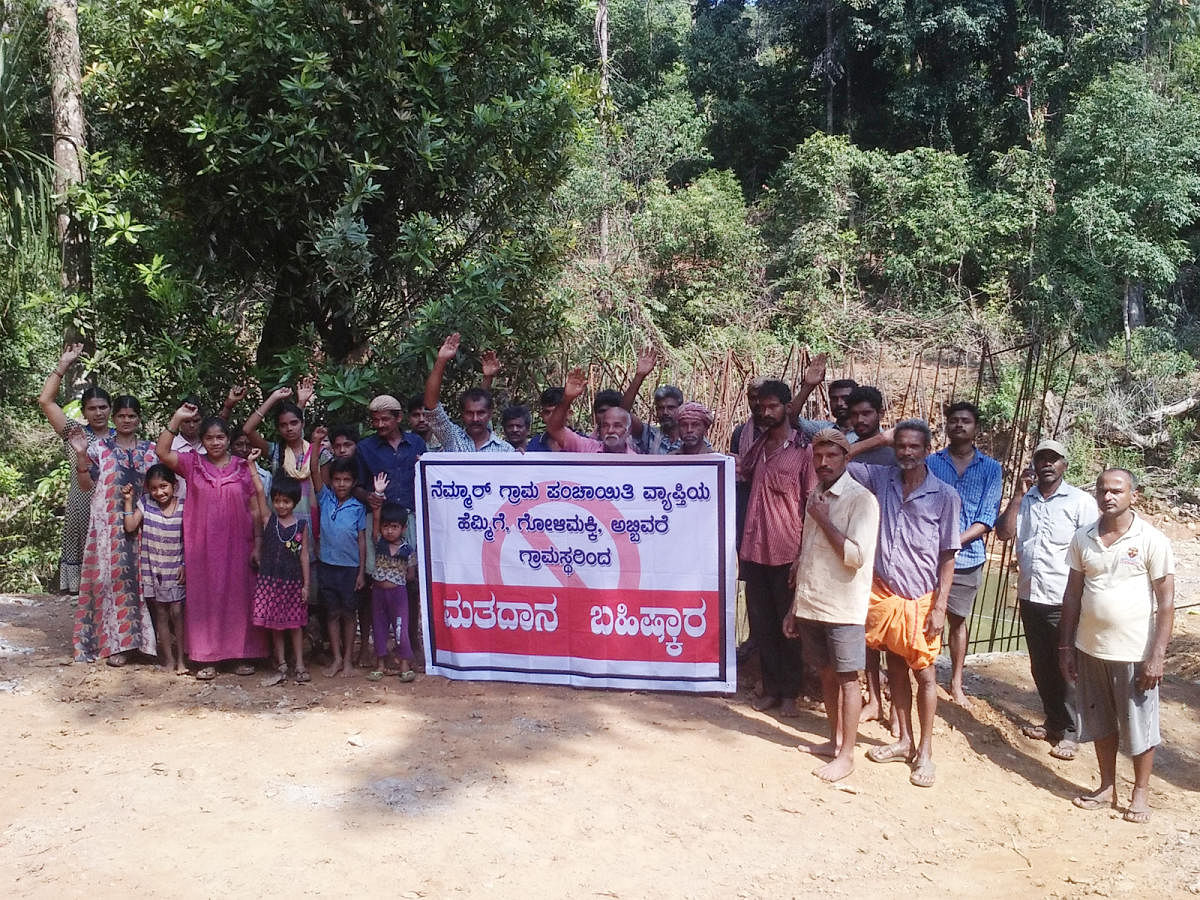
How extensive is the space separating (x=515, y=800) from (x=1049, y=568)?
10.1ft

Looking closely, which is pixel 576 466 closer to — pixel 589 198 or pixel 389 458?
pixel 389 458

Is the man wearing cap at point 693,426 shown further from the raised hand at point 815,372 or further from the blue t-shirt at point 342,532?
the blue t-shirt at point 342,532

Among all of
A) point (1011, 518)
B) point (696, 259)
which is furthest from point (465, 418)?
point (696, 259)

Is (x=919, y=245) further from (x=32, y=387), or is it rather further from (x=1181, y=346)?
(x=32, y=387)

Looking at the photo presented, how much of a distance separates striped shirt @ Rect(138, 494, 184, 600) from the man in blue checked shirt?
4.42 meters

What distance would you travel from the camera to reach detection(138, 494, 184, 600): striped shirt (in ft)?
18.7

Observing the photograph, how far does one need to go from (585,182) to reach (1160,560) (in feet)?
51.5

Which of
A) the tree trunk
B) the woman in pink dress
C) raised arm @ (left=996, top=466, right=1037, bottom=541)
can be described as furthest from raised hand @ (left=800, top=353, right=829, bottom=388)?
the tree trunk

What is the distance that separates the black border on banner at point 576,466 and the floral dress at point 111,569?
172cm


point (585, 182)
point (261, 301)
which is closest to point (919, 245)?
point (585, 182)

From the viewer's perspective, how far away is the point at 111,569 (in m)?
5.77

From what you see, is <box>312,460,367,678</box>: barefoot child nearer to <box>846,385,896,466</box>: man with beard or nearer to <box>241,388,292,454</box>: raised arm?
<box>241,388,292,454</box>: raised arm

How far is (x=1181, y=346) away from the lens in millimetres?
18250

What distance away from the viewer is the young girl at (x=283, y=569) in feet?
18.3
